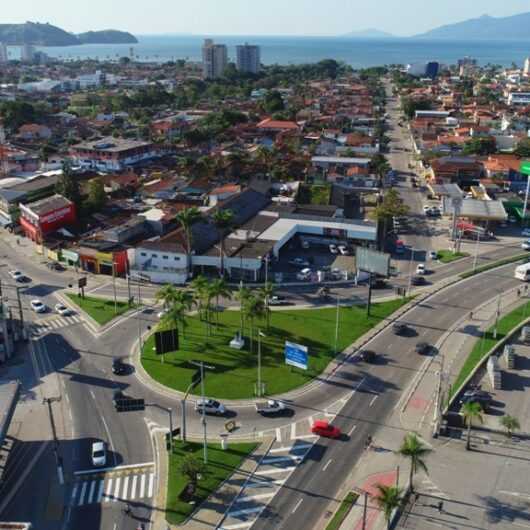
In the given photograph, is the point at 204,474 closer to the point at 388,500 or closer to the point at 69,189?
the point at 388,500

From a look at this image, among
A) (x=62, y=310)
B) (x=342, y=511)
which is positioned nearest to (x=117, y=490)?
(x=342, y=511)

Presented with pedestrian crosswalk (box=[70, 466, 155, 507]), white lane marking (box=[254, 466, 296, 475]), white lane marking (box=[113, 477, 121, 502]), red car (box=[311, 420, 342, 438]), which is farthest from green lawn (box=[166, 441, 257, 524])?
red car (box=[311, 420, 342, 438])

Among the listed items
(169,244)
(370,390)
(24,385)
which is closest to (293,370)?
(370,390)

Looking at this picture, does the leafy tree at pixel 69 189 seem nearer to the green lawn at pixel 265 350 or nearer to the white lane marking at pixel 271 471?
the green lawn at pixel 265 350

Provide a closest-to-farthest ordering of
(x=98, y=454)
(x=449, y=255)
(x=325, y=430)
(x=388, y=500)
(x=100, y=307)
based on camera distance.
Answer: (x=388, y=500) → (x=98, y=454) → (x=325, y=430) → (x=100, y=307) → (x=449, y=255)

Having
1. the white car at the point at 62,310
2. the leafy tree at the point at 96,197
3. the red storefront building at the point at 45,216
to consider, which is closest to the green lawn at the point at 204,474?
the white car at the point at 62,310

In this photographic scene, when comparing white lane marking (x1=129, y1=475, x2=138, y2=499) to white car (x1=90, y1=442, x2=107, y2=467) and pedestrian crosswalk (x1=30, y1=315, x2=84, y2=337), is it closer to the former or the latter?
white car (x1=90, y1=442, x2=107, y2=467)

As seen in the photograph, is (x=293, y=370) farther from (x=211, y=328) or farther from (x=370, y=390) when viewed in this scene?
(x=211, y=328)
